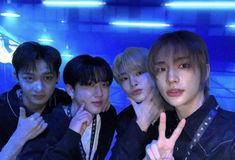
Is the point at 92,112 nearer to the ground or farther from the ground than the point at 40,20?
nearer to the ground

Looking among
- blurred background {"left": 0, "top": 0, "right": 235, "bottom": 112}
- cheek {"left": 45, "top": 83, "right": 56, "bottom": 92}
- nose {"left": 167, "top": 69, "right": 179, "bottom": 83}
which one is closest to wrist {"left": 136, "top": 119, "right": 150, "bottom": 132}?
nose {"left": 167, "top": 69, "right": 179, "bottom": 83}

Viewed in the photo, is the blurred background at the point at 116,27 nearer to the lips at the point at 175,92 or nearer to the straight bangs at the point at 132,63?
the straight bangs at the point at 132,63

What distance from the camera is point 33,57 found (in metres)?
1.35

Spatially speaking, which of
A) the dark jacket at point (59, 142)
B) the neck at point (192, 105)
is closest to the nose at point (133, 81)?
the dark jacket at point (59, 142)

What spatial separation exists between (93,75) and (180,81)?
444 millimetres

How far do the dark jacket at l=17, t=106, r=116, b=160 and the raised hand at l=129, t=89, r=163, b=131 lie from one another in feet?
0.83

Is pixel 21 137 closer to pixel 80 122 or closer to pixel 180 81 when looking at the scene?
pixel 80 122

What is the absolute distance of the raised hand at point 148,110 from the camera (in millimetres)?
1057

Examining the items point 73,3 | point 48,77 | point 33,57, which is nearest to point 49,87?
point 48,77

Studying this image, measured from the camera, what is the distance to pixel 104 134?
1.30m

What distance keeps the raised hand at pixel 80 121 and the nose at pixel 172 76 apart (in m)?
0.41

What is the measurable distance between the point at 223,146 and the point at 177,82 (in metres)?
0.25

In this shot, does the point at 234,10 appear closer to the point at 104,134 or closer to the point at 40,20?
the point at 104,134

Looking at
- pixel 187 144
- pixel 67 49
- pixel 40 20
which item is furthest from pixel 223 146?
pixel 40 20
